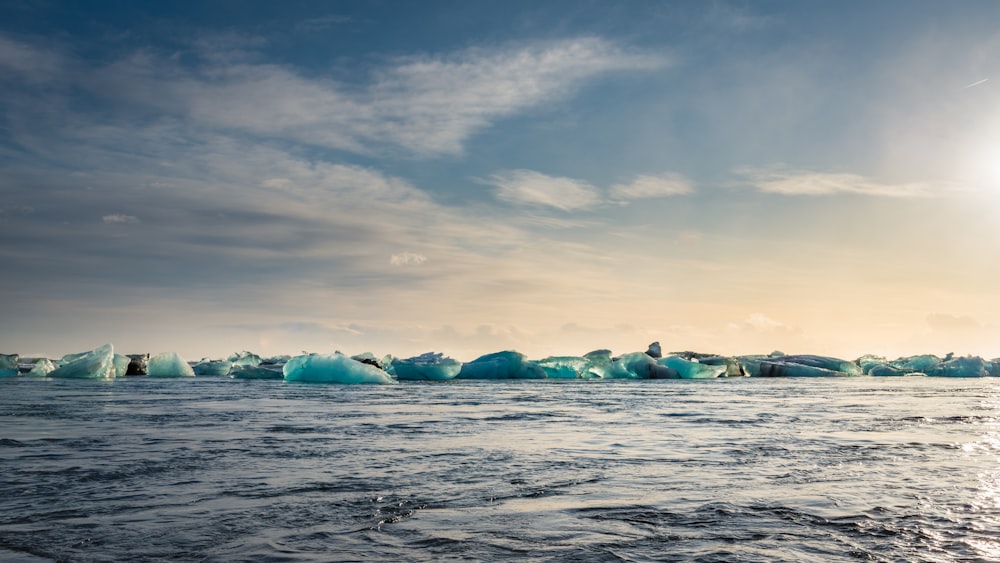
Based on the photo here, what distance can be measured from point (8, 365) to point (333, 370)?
712 inches

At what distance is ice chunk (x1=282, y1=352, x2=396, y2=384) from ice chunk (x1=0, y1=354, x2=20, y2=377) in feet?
51.4

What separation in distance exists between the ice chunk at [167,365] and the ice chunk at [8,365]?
5837 mm

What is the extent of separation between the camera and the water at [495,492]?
3639 millimetres

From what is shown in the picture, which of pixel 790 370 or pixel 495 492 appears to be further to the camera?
pixel 790 370

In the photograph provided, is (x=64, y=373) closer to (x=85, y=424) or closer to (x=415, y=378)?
(x=415, y=378)

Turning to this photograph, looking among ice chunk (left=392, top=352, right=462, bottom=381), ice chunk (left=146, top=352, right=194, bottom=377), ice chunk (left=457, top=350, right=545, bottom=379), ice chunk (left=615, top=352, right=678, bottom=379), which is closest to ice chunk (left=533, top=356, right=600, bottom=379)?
ice chunk (left=457, top=350, right=545, bottom=379)

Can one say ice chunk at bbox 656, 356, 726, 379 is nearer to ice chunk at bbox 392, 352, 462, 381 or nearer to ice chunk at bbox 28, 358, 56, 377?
ice chunk at bbox 392, 352, 462, 381

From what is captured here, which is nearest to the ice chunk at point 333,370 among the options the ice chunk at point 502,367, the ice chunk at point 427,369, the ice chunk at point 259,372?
the ice chunk at point 259,372

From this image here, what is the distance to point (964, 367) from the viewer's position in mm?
41844

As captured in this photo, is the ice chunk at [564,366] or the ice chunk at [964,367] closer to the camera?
the ice chunk at [564,366]

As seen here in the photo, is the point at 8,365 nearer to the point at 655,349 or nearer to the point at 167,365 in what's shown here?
the point at 167,365

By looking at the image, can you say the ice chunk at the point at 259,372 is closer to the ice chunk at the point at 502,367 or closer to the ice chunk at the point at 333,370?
the ice chunk at the point at 333,370

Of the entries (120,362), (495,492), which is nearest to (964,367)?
(120,362)

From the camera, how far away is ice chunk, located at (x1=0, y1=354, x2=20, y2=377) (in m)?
33.2
